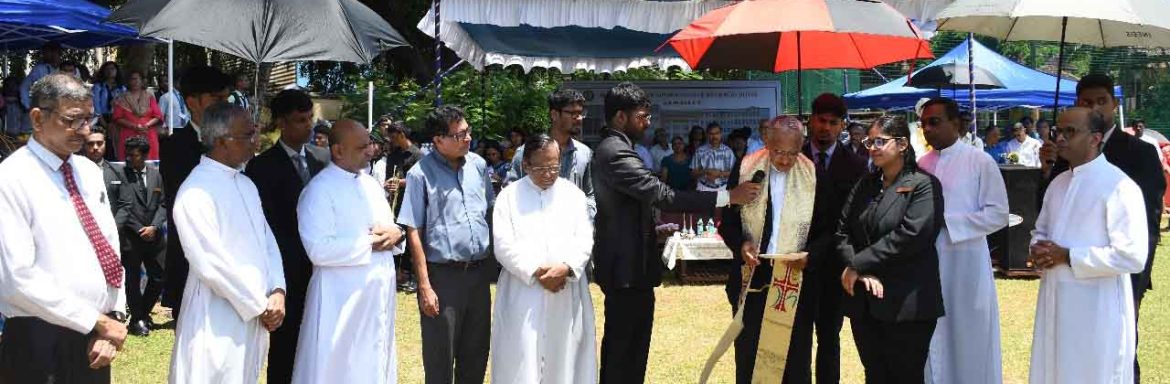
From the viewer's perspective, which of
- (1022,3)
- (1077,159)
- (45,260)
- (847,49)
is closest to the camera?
(45,260)

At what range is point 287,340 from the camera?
5.12 meters

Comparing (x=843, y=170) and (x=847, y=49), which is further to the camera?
(x=847, y=49)

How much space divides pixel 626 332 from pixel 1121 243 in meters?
2.44

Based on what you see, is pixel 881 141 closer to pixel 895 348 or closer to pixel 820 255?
pixel 820 255

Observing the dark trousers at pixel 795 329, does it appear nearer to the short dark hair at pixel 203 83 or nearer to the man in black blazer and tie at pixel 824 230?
the man in black blazer and tie at pixel 824 230

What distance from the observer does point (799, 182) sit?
5.55 meters

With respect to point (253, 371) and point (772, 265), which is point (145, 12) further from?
point (772, 265)

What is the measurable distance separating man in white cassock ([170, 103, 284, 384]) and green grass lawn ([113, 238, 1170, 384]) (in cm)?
275

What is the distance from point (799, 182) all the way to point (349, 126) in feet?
7.57

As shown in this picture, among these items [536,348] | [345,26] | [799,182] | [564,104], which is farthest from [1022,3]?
[345,26]

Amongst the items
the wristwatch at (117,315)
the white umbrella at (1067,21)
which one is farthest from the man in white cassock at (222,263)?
the white umbrella at (1067,21)

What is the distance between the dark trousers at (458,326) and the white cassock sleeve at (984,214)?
2486mm

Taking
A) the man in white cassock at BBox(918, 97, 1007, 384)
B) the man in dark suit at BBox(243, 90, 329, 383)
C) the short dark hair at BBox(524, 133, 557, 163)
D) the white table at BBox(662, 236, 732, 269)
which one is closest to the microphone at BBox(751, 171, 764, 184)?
the man in white cassock at BBox(918, 97, 1007, 384)

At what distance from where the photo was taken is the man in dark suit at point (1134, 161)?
5383 mm
